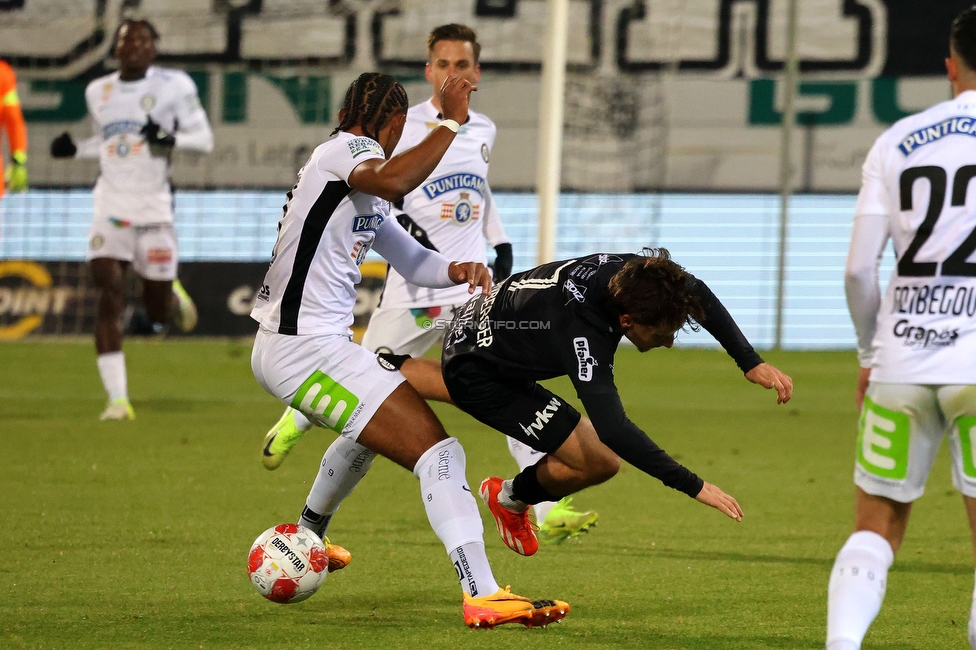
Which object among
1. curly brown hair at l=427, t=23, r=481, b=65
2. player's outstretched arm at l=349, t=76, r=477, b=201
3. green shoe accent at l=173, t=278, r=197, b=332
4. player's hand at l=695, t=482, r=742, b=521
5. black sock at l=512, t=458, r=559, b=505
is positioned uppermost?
curly brown hair at l=427, t=23, r=481, b=65

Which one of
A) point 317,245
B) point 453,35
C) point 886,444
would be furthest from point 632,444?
point 453,35

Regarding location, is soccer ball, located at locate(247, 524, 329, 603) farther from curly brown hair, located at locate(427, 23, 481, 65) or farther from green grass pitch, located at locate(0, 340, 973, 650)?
curly brown hair, located at locate(427, 23, 481, 65)

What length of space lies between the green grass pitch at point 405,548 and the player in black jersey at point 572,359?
45 centimetres

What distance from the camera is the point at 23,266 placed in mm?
15117

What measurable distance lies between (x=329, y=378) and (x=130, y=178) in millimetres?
5667

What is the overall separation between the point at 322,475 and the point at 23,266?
443 inches

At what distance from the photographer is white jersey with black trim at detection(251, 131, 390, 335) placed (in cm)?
445

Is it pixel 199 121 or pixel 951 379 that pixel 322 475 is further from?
pixel 199 121

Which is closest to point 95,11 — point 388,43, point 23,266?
point 388,43

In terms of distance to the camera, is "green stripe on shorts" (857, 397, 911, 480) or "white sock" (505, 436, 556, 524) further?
"white sock" (505, 436, 556, 524)

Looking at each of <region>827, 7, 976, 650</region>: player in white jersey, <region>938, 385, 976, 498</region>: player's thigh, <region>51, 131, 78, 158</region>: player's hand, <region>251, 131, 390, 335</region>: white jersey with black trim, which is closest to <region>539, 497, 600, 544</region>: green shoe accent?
<region>251, 131, 390, 335</region>: white jersey with black trim

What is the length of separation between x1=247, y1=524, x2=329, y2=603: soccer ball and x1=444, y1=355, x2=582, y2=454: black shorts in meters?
0.73

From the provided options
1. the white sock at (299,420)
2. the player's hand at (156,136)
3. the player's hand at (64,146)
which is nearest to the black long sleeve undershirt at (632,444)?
the white sock at (299,420)

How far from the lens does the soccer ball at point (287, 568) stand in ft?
14.6
